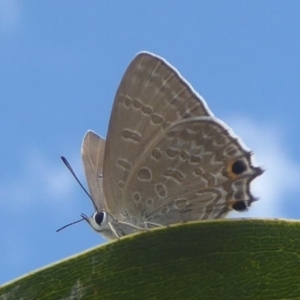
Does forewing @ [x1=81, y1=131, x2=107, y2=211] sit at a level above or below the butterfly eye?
above

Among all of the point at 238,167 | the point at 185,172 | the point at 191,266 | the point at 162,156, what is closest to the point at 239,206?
the point at 238,167

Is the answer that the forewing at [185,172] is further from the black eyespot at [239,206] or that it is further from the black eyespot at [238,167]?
the black eyespot at [239,206]

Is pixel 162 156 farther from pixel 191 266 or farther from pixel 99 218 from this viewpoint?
pixel 191 266

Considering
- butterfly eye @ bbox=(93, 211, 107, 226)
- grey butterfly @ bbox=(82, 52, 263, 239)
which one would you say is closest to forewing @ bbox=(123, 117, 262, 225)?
grey butterfly @ bbox=(82, 52, 263, 239)

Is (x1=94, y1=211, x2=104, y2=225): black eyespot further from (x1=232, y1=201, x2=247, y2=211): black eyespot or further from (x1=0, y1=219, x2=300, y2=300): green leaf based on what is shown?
(x1=0, y1=219, x2=300, y2=300): green leaf

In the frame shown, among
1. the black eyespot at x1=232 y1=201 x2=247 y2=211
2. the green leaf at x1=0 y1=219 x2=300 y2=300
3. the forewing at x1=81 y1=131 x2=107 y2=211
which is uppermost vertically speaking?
the forewing at x1=81 y1=131 x2=107 y2=211

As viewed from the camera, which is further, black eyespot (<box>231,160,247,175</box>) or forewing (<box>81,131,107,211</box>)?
forewing (<box>81,131,107,211</box>)

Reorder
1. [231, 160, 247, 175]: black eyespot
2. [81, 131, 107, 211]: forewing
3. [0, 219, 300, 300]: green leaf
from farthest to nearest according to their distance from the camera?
[81, 131, 107, 211]: forewing → [231, 160, 247, 175]: black eyespot → [0, 219, 300, 300]: green leaf

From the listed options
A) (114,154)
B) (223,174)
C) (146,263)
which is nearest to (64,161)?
(114,154)
